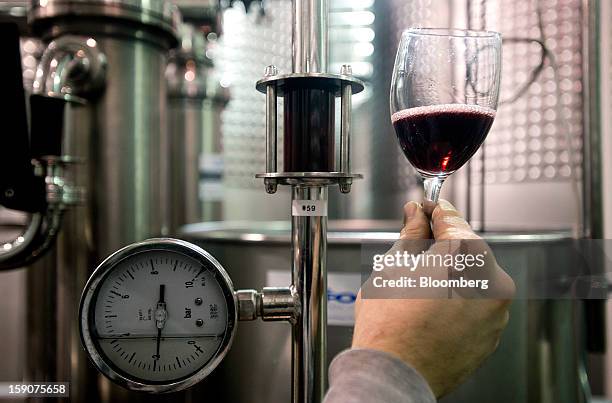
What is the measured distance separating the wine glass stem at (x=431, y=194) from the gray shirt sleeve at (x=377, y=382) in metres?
0.14

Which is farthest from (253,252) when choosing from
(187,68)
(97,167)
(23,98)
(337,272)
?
(187,68)

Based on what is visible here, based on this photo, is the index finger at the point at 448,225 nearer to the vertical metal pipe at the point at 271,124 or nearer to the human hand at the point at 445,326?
the human hand at the point at 445,326

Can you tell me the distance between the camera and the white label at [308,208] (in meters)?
0.46

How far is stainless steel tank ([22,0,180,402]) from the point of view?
726mm

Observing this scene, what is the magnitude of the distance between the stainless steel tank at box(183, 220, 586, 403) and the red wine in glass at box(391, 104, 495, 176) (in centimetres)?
26

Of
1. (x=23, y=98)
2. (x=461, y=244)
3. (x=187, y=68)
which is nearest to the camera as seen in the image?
(x=461, y=244)

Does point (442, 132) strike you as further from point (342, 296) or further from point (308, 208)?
point (342, 296)

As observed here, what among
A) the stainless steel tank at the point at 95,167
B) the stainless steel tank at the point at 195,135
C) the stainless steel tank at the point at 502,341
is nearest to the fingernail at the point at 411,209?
the stainless steel tank at the point at 502,341

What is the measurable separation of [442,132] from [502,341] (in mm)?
421

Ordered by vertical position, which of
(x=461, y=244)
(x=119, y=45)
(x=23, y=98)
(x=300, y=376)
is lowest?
(x=300, y=376)

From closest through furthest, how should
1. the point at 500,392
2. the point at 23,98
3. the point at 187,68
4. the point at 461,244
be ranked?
the point at 461,244 < the point at 23,98 < the point at 500,392 < the point at 187,68

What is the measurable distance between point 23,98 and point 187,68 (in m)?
0.63

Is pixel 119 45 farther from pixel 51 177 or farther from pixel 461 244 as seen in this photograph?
pixel 461 244

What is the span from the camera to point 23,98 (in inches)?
23.4
